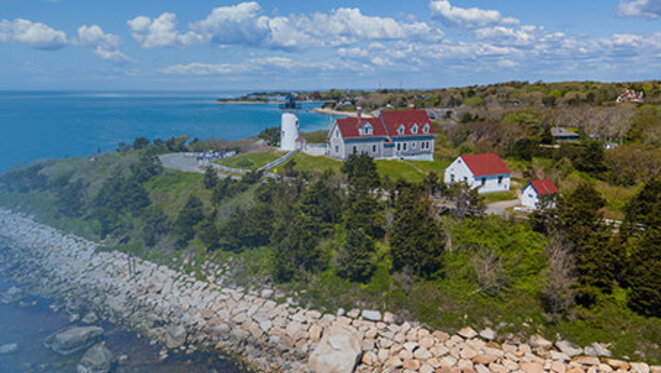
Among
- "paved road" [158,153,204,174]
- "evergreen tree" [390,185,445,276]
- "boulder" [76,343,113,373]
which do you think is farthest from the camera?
"paved road" [158,153,204,174]

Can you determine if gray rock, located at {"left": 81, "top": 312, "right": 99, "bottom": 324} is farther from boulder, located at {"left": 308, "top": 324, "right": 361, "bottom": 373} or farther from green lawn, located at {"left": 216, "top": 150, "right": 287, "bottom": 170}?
green lawn, located at {"left": 216, "top": 150, "right": 287, "bottom": 170}

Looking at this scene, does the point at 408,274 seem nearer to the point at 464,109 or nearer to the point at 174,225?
the point at 174,225

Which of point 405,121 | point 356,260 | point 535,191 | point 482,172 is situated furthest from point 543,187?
point 405,121

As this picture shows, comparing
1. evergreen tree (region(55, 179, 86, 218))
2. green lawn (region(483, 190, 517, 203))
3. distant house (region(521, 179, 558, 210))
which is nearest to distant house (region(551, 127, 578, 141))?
green lawn (region(483, 190, 517, 203))

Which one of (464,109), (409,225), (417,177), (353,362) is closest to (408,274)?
(409,225)

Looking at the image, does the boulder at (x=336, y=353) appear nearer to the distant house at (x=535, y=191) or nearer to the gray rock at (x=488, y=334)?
the gray rock at (x=488, y=334)

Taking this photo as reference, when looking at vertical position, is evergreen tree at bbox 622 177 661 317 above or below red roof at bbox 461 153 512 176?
below

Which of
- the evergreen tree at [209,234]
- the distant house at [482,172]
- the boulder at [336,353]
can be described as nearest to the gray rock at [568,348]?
the boulder at [336,353]
